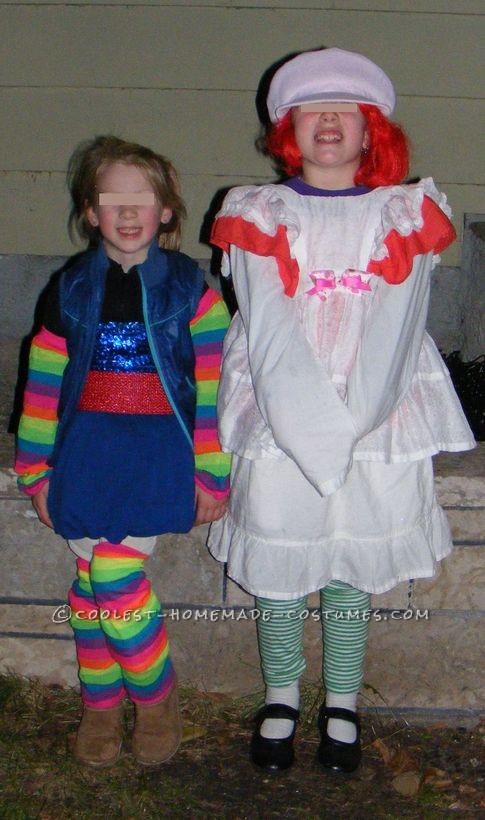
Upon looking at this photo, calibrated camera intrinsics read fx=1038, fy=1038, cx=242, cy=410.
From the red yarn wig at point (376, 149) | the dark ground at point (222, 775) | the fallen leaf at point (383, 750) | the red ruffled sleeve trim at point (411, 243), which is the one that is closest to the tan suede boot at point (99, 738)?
the dark ground at point (222, 775)

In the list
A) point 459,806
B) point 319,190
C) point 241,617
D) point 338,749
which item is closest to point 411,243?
point 319,190

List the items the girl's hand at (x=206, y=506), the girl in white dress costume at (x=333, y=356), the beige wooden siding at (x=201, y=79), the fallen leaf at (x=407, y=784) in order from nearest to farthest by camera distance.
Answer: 1. the girl in white dress costume at (x=333, y=356)
2. the girl's hand at (x=206, y=506)
3. the fallen leaf at (x=407, y=784)
4. the beige wooden siding at (x=201, y=79)

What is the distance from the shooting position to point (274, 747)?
8.82 ft

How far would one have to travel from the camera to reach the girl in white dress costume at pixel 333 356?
7.43ft

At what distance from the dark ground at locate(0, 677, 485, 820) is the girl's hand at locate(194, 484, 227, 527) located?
2.24ft

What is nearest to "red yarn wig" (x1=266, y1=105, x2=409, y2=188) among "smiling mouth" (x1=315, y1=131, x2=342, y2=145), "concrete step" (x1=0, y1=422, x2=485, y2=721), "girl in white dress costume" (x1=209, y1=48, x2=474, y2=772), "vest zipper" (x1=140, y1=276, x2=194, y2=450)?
"girl in white dress costume" (x1=209, y1=48, x2=474, y2=772)

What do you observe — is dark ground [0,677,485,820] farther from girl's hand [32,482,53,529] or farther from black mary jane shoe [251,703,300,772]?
girl's hand [32,482,53,529]

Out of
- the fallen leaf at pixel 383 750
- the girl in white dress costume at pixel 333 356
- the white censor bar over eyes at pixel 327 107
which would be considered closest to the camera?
the girl in white dress costume at pixel 333 356

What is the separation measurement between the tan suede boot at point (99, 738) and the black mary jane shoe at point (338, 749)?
→ 21.2 inches

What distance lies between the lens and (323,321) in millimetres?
2336

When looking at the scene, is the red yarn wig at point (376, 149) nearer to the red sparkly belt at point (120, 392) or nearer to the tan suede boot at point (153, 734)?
the red sparkly belt at point (120, 392)

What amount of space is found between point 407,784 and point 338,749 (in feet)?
0.64

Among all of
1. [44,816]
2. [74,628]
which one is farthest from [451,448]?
[44,816]

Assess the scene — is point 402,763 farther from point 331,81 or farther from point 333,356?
point 331,81
